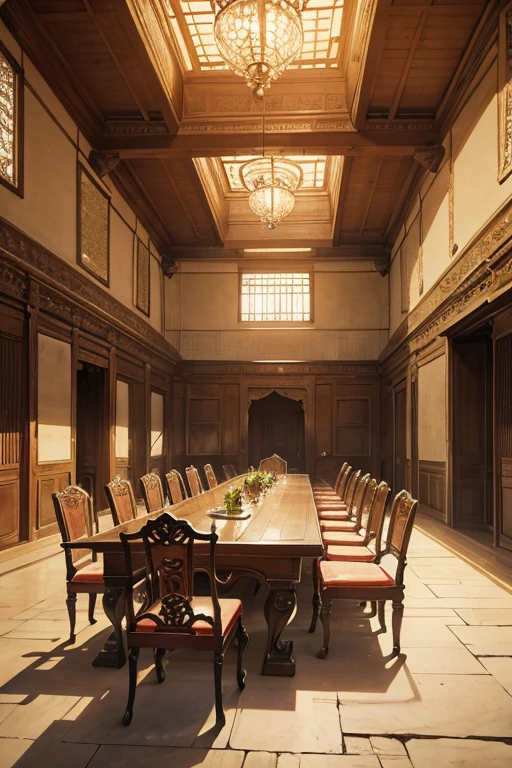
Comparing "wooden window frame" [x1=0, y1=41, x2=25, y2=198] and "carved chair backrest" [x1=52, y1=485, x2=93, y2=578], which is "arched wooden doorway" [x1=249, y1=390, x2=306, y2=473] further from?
"carved chair backrest" [x1=52, y1=485, x2=93, y2=578]

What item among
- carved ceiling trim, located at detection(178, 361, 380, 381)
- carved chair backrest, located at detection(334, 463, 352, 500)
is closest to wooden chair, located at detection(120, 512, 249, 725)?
carved chair backrest, located at detection(334, 463, 352, 500)

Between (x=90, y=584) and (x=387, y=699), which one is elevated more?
(x=90, y=584)

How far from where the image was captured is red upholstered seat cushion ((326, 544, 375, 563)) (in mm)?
4219

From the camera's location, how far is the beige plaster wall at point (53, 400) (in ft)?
21.7

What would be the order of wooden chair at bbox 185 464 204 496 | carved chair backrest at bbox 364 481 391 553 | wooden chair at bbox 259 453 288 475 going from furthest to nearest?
wooden chair at bbox 259 453 288 475 → wooden chair at bbox 185 464 204 496 → carved chair backrest at bbox 364 481 391 553

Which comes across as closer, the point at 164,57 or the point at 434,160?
the point at 164,57

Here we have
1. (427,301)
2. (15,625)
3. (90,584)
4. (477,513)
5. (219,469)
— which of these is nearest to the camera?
(90,584)

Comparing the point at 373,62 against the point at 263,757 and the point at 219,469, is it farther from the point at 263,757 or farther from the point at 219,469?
the point at 219,469

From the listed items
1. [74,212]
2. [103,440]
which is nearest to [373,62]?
[74,212]

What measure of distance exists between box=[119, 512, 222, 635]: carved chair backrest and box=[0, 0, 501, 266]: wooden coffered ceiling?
5.55 meters

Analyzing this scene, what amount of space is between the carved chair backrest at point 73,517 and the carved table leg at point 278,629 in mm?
1302

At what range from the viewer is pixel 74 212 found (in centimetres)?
763

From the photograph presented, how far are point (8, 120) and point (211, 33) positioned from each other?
9.83 feet

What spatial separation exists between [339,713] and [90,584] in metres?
1.65
